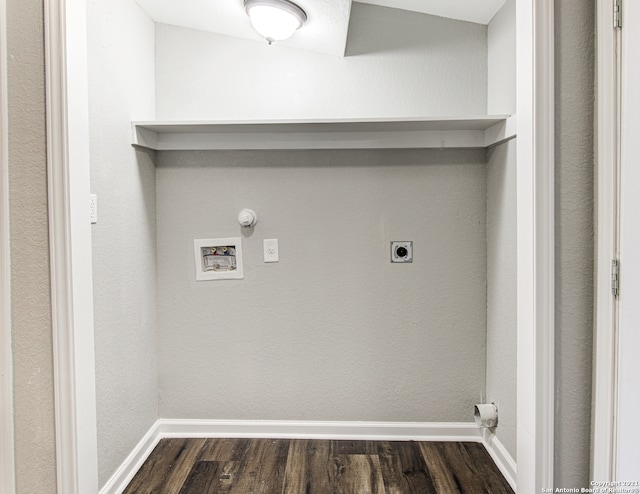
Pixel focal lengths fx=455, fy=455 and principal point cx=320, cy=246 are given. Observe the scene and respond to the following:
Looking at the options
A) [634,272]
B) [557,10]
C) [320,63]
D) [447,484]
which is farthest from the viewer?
[320,63]

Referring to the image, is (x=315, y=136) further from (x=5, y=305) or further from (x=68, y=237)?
(x=5, y=305)

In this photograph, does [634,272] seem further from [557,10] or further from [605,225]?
[557,10]

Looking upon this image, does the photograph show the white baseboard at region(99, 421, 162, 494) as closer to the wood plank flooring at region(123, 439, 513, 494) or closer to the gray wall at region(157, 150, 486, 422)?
the wood plank flooring at region(123, 439, 513, 494)

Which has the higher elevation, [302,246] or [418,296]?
[302,246]

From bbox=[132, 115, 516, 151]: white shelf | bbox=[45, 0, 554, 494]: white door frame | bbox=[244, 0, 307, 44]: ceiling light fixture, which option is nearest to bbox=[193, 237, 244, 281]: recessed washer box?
bbox=[132, 115, 516, 151]: white shelf

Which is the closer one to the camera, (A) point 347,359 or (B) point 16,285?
(B) point 16,285

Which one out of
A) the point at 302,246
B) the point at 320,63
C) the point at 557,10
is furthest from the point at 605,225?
the point at 320,63

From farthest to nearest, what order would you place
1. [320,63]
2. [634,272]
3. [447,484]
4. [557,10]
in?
[320,63] < [447,484] < [557,10] < [634,272]

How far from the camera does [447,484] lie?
2100mm

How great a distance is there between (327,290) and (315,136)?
85 cm

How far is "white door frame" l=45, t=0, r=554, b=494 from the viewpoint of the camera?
1259mm

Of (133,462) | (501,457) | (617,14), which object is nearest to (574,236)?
(617,14)

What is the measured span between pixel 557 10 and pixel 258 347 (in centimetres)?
205

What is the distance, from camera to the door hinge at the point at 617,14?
1.18 m
